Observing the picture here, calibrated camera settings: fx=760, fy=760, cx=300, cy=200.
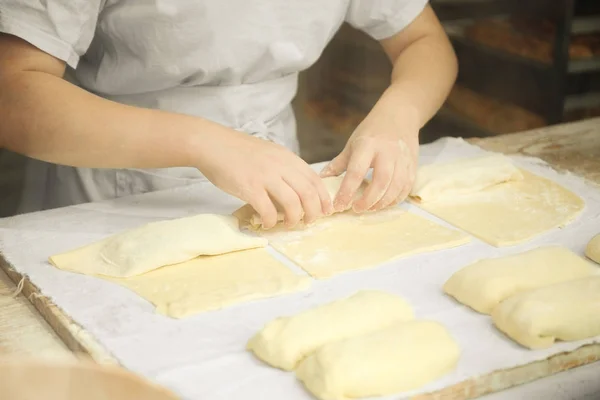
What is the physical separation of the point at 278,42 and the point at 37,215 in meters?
0.55

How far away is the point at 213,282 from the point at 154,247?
0.11 m

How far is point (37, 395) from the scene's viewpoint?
572mm

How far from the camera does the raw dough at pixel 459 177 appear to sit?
1.37 m

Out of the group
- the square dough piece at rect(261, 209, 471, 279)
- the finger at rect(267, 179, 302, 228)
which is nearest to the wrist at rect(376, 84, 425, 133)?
the square dough piece at rect(261, 209, 471, 279)

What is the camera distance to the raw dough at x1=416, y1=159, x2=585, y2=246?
4.07 ft

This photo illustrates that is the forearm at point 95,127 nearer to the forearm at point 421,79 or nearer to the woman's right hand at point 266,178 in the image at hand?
the woman's right hand at point 266,178

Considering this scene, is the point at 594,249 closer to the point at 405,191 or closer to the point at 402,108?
the point at 405,191

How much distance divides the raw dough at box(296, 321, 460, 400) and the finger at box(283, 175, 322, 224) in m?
0.34

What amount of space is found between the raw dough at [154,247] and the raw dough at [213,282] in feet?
0.05

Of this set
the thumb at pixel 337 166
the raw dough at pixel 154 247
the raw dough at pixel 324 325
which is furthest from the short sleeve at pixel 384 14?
the raw dough at pixel 324 325

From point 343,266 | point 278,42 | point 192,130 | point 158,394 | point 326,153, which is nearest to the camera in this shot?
point 158,394

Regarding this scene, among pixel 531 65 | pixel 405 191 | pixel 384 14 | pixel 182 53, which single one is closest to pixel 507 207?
pixel 405 191

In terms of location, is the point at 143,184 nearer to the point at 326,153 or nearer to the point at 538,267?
the point at 538,267

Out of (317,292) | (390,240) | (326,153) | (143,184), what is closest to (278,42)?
(143,184)
